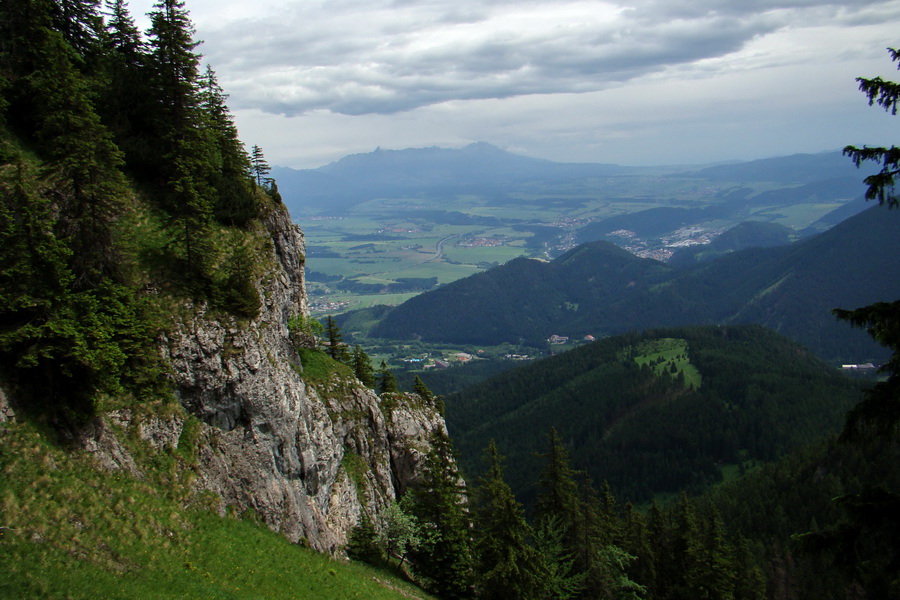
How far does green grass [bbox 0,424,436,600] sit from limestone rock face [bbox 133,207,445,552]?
6.70 ft

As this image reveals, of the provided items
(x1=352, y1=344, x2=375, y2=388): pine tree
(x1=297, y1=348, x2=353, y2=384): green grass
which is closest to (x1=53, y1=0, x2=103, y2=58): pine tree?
(x1=297, y1=348, x2=353, y2=384): green grass

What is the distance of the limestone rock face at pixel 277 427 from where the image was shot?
30609 millimetres

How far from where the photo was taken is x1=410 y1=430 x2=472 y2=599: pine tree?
3856 centimetres

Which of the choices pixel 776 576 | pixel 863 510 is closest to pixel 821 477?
pixel 776 576

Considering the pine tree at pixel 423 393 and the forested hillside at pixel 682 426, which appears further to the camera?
the forested hillside at pixel 682 426

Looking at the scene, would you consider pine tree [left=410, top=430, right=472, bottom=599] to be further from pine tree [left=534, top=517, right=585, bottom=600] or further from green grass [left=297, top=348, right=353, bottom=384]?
green grass [left=297, top=348, right=353, bottom=384]

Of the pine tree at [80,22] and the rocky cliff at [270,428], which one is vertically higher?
the pine tree at [80,22]

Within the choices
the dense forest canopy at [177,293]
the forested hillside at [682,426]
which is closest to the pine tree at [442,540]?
the dense forest canopy at [177,293]

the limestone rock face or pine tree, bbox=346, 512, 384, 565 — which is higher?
the limestone rock face

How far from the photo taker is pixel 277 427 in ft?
117

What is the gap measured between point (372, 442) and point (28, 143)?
34663 mm

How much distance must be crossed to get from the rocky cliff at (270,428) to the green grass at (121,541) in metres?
1.58

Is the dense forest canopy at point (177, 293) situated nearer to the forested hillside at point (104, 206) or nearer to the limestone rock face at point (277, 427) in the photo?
the forested hillside at point (104, 206)

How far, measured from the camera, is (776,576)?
7438 centimetres
